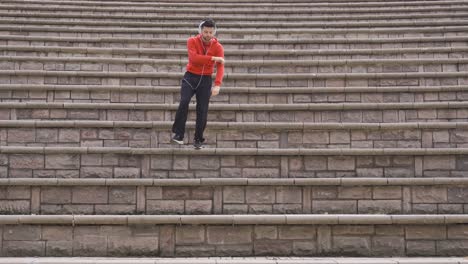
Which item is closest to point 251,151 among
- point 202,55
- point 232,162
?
point 232,162

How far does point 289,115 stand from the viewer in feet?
21.4

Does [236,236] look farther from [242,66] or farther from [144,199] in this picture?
[242,66]

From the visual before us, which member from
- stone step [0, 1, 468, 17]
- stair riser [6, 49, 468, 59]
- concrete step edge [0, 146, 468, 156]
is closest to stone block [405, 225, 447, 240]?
concrete step edge [0, 146, 468, 156]

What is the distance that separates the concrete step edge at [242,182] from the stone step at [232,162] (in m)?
0.28

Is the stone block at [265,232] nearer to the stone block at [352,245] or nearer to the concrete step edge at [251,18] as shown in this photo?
the stone block at [352,245]

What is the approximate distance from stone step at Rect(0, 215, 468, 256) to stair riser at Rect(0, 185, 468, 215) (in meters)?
0.28

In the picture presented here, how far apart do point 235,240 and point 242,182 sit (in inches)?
25.3

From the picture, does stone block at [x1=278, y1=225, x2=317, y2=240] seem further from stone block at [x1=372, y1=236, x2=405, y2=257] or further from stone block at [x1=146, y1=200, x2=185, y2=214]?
stone block at [x1=146, y1=200, x2=185, y2=214]

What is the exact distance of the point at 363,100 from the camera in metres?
6.98

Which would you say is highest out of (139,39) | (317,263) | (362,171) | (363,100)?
(139,39)

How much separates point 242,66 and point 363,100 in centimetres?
205

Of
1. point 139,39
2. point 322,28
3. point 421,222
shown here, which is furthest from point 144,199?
point 322,28

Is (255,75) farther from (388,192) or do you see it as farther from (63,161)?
(63,161)

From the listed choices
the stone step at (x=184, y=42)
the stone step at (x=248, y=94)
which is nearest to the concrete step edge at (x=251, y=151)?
the stone step at (x=248, y=94)
